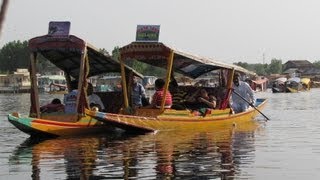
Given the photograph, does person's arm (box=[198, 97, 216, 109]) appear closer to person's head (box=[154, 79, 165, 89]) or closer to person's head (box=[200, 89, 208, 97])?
person's head (box=[200, 89, 208, 97])

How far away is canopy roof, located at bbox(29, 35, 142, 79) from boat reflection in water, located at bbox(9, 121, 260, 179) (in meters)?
2.56

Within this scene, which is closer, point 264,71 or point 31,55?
point 31,55

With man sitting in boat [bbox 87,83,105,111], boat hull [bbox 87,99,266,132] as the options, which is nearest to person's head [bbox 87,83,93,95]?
man sitting in boat [bbox 87,83,105,111]

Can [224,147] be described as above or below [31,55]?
below

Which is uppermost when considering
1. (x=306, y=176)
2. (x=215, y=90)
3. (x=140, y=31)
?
(x=140, y=31)

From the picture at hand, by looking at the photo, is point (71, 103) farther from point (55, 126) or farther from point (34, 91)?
point (34, 91)

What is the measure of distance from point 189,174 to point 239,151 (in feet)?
12.2

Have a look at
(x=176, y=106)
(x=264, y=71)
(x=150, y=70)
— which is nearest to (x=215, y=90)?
(x=176, y=106)

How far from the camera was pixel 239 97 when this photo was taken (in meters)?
21.7

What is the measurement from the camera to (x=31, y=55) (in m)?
16.7

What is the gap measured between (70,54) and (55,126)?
3292 millimetres

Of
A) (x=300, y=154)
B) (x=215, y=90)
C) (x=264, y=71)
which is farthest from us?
(x=264, y=71)

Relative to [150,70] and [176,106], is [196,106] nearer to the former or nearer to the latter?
[176,106]

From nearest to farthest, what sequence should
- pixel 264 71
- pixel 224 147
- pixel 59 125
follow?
pixel 224 147
pixel 59 125
pixel 264 71
